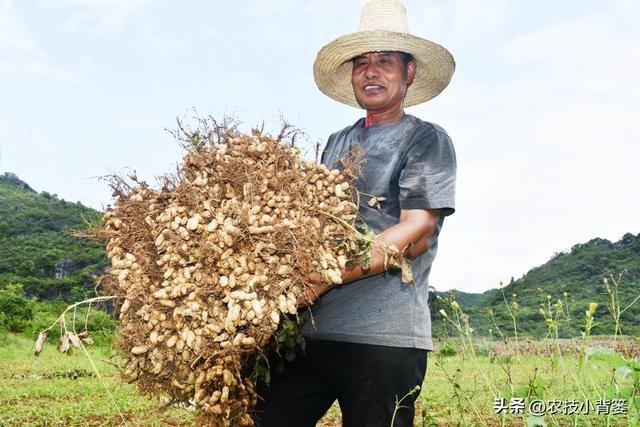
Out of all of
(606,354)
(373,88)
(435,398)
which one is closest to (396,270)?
(373,88)

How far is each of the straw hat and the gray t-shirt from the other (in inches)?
→ 21.9

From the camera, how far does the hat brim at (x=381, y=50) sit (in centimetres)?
307

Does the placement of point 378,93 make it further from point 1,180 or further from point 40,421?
point 1,180

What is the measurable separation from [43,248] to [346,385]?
187ft

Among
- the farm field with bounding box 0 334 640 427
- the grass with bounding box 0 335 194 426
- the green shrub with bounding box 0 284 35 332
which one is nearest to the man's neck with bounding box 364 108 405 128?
the farm field with bounding box 0 334 640 427

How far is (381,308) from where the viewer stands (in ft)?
8.59

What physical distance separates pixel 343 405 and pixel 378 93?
1.51 metres

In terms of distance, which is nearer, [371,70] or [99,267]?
[371,70]

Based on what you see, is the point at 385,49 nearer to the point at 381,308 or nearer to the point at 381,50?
the point at 381,50

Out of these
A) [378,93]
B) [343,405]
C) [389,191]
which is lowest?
[343,405]

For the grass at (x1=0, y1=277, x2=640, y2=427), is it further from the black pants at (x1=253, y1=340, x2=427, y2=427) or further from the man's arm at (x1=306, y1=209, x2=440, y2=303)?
the man's arm at (x1=306, y1=209, x2=440, y2=303)

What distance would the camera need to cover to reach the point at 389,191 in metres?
2.69

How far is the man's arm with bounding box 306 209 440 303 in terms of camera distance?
235 centimetres

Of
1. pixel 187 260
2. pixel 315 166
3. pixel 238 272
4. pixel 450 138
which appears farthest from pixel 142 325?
pixel 450 138
